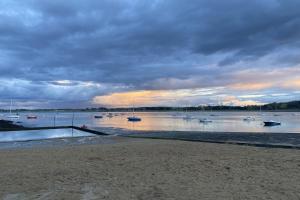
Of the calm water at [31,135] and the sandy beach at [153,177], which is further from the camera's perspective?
the calm water at [31,135]

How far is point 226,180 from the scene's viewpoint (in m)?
9.26

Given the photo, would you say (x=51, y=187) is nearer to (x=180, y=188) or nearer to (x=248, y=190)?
(x=180, y=188)

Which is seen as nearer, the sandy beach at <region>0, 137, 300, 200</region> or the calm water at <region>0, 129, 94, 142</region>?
the sandy beach at <region>0, 137, 300, 200</region>

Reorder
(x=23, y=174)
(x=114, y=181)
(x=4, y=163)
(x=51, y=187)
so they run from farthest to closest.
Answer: (x=4, y=163) < (x=23, y=174) < (x=114, y=181) < (x=51, y=187)

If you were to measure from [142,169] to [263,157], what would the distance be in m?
5.14

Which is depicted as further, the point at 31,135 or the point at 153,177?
the point at 31,135

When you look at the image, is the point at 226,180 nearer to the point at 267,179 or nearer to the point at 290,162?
the point at 267,179

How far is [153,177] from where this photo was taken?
988 centimetres

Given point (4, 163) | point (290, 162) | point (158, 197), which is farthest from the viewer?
point (4, 163)

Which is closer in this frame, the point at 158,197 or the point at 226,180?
the point at 158,197

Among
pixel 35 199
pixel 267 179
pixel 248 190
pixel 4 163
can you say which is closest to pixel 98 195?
pixel 35 199

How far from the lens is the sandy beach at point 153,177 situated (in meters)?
7.87

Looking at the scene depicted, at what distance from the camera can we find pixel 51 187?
8.74 meters

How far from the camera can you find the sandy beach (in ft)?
25.8
